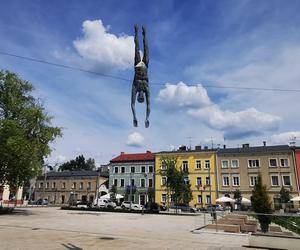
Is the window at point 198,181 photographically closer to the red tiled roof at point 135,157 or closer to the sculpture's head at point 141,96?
the red tiled roof at point 135,157

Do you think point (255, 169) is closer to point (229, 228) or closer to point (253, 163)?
point (253, 163)

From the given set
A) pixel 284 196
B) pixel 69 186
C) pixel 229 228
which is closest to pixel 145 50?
pixel 229 228

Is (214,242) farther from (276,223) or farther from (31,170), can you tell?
(31,170)

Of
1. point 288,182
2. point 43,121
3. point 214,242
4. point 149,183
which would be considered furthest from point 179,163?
point 214,242

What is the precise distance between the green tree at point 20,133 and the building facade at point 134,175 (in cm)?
3237

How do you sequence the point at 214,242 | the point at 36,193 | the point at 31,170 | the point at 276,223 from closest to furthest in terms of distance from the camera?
the point at 214,242
the point at 276,223
the point at 31,170
the point at 36,193

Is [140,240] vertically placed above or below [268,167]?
below

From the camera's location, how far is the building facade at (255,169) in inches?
1948

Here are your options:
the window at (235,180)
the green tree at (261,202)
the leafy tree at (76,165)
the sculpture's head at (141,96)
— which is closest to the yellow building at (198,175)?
the window at (235,180)

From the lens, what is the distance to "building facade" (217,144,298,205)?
49.5 metres

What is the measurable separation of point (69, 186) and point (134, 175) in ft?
57.2

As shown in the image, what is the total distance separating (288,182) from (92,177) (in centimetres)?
4059

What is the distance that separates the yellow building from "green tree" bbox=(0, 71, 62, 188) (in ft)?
87.4

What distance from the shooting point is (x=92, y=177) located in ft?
224
